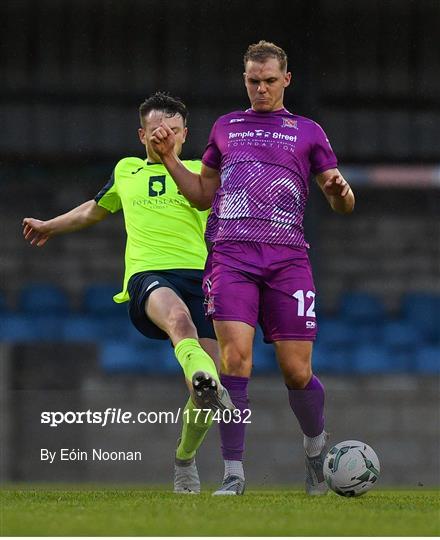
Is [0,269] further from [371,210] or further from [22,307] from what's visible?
[371,210]

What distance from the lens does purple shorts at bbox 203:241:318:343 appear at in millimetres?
5258

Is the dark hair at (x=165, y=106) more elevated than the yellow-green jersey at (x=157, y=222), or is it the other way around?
the dark hair at (x=165, y=106)

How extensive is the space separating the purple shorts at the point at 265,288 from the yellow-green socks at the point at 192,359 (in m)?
0.15

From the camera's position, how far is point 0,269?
43.8ft

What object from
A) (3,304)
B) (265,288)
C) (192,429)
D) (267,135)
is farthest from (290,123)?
(3,304)

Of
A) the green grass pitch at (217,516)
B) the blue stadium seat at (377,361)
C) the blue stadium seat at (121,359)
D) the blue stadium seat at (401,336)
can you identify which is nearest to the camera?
the green grass pitch at (217,516)

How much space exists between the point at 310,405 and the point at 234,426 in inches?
17.0

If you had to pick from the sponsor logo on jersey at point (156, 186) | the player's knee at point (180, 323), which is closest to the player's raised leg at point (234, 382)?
the player's knee at point (180, 323)

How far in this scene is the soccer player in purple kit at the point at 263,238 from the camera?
5250 mm

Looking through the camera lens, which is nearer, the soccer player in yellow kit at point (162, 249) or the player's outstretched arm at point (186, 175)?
the player's outstretched arm at point (186, 175)

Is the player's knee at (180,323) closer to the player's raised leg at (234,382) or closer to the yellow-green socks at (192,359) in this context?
the yellow-green socks at (192,359)

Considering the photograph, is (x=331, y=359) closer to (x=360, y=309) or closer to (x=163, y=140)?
Answer: (x=360, y=309)

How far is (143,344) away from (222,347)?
7.05 meters

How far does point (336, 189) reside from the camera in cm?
527
